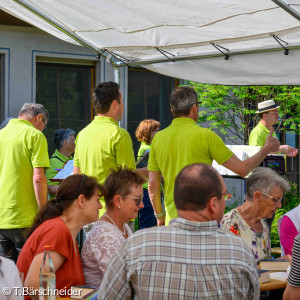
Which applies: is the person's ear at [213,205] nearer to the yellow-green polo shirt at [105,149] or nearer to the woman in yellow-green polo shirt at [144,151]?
the yellow-green polo shirt at [105,149]

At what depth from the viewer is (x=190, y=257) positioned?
2.62 metres

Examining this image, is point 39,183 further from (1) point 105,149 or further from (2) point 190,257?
(2) point 190,257

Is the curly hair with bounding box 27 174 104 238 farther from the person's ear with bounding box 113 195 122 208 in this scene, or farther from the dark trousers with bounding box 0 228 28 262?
the dark trousers with bounding box 0 228 28 262

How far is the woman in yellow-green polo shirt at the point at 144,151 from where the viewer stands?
7.66m

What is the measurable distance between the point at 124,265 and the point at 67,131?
569 cm

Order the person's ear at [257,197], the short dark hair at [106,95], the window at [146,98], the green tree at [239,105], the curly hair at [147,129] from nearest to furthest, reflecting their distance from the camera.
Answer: the person's ear at [257,197] < the short dark hair at [106,95] < the curly hair at [147,129] < the window at [146,98] < the green tree at [239,105]

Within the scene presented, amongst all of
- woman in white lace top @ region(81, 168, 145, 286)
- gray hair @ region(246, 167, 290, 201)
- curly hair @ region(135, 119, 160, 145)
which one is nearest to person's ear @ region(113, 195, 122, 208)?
woman in white lace top @ region(81, 168, 145, 286)

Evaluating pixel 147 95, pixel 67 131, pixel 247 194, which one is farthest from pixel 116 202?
pixel 147 95

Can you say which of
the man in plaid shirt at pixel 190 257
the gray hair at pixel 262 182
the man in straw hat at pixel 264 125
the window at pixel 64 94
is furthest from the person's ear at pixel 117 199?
the window at pixel 64 94

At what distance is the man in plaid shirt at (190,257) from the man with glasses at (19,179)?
3255 mm

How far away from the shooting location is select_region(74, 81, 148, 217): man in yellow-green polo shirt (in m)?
5.32

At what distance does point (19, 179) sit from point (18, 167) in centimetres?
12

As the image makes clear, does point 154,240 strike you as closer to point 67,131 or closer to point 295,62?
point 295,62

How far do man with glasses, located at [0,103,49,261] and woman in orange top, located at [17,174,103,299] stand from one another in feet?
5.96
